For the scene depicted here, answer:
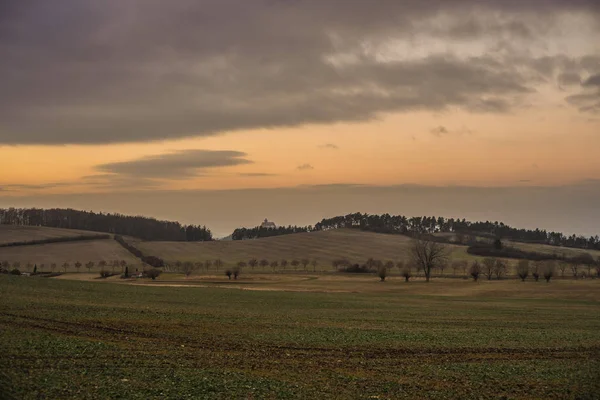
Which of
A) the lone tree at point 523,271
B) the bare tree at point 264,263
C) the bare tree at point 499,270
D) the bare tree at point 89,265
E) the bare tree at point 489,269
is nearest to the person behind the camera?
the lone tree at point 523,271

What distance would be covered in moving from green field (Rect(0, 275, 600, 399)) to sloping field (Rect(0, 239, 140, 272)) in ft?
417

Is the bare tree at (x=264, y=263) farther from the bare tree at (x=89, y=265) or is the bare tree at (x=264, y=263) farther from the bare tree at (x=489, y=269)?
the bare tree at (x=489, y=269)

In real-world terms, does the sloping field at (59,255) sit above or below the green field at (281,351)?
below

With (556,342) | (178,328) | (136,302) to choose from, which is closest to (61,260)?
(136,302)

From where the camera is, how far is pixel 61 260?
178000mm

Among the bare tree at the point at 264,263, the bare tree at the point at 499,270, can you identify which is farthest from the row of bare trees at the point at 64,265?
the bare tree at the point at 499,270

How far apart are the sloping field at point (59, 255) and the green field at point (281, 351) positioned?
417ft

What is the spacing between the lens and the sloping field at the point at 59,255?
571ft

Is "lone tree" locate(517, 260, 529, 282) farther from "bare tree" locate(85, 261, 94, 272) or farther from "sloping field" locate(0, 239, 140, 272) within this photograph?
"bare tree" locate(85, 261, 94, 272)

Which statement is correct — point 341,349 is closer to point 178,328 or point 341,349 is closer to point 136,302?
point 178,328

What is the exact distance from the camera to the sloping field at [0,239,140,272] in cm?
17400

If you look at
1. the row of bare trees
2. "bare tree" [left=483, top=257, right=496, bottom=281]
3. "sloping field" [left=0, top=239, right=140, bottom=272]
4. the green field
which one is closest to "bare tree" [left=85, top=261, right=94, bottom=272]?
the row of bare trees

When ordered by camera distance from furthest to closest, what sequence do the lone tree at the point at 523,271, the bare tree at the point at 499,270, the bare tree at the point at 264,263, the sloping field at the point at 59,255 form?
the bare tree at the point at 264,263 < the sloping field at the point at 59,255 < the bare tree at the point at 499,270 < the lone tree at the point at 523,271

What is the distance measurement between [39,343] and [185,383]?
35.5 ft
